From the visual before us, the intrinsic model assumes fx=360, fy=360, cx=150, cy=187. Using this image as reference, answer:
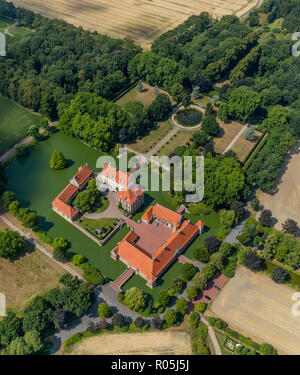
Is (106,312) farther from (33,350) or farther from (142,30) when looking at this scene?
(142,30)

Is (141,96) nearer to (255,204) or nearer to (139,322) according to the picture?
(255,204)

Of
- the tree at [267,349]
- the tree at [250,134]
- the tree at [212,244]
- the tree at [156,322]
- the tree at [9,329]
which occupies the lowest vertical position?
the tree at [9,329]

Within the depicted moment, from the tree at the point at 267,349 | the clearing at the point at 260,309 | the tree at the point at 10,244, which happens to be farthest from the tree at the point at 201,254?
the tree at the point at 10,244

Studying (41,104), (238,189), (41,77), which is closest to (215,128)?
(238,189)

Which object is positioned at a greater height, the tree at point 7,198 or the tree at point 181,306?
the tree at point 181,306

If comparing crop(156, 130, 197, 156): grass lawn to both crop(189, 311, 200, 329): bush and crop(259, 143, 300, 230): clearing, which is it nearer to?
crop(259, 143, 300, 230): clearing

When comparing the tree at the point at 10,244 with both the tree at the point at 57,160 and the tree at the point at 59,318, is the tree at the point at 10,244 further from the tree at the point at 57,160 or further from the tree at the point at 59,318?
the tree at the point at 57,160
